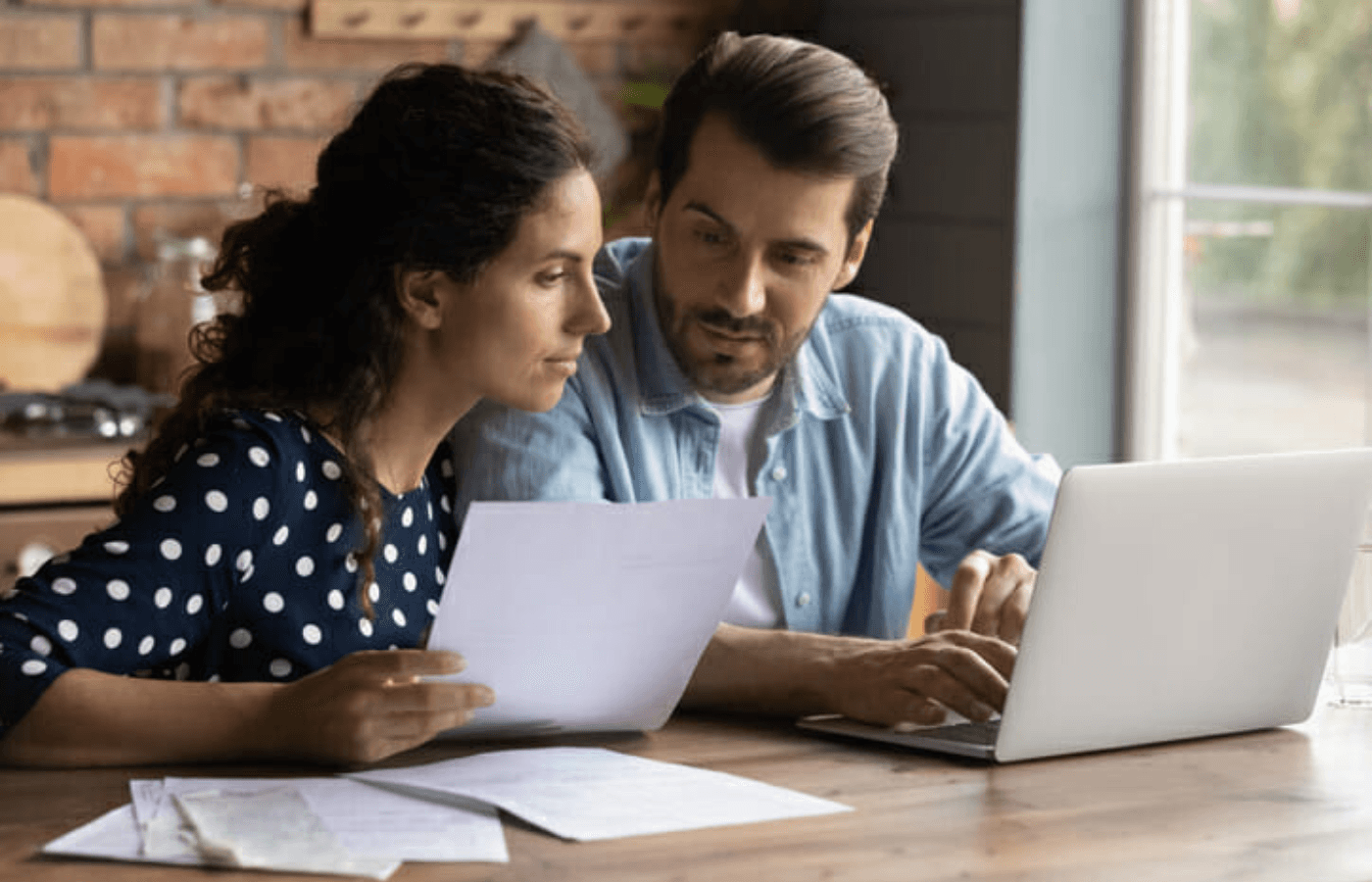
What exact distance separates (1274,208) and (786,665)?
1.81 meters

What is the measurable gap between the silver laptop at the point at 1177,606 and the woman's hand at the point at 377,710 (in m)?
0.35

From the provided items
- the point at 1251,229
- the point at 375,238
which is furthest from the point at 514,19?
the point at 375,238

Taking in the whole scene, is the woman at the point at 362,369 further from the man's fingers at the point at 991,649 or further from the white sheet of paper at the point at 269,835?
the man's fingers at the point at 991,649

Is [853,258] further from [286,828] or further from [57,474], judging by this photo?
[57,474]

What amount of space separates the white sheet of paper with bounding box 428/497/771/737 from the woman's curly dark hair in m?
0.25

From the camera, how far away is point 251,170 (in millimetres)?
3475

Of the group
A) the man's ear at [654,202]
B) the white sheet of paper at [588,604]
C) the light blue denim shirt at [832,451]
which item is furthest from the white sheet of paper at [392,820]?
the man's ear at [654,202]

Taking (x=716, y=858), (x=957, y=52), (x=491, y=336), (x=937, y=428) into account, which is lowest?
(x=716, y=858)

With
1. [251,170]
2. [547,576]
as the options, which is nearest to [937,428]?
[547,576]

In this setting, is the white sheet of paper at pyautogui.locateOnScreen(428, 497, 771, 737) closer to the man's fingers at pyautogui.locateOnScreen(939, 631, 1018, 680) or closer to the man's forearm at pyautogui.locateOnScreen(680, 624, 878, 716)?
the man's forearm at pyautogui.locateOnScreen(680, 624, 878, 716)

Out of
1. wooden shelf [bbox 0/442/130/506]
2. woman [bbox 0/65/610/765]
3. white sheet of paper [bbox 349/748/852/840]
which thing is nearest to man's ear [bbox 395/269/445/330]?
woman [bbox 0/65/610/765]

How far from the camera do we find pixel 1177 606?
1.60 metres

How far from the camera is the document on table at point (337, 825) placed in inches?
51.3

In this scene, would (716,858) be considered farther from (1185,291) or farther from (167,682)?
(1185,291)
